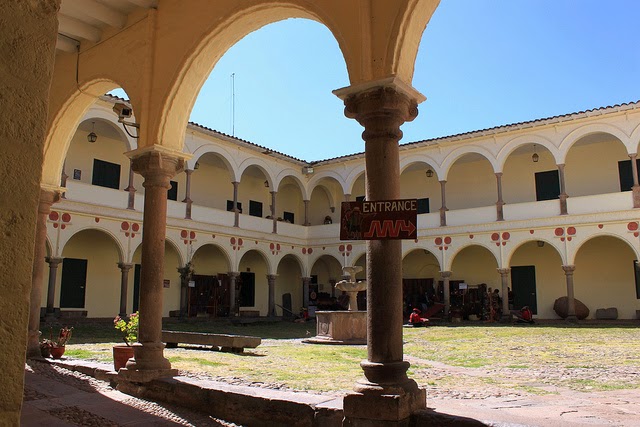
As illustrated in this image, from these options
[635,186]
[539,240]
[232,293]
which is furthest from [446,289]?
[232,293]

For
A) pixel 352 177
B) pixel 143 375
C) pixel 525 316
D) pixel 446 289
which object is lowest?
pixel 143 375

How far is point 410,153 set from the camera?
2448 cm

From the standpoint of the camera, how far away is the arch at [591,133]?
65.2 ft

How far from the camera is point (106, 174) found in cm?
2070

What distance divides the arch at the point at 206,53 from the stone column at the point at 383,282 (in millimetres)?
1468

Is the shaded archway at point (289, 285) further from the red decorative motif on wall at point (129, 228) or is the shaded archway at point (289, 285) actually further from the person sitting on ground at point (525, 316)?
the person sitting on ground at point (525, 316)

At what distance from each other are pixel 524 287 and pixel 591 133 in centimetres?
679

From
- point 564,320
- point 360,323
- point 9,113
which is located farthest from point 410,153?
point 9,113

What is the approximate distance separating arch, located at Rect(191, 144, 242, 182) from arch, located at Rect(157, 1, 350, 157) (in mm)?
14668

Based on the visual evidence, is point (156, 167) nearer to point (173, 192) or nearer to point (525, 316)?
point (173, 192)

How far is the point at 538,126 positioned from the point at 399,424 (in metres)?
19.5

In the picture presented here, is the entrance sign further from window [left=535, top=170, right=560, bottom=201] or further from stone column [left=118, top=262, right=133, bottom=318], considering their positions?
window [left=535, top=170, right=560, bottom=201]

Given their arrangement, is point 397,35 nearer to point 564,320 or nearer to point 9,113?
point 9,113

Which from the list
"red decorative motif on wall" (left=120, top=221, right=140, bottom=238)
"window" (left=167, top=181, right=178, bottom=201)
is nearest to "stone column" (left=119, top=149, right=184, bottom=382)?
"red decorative motif on wall" (left=120, top=221, right=140, bottom=238)
